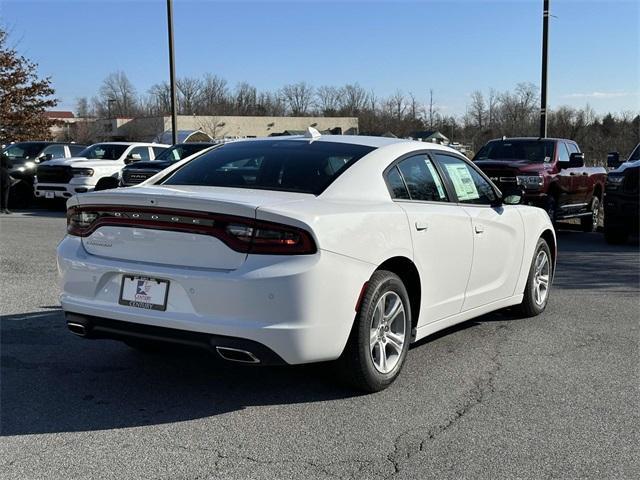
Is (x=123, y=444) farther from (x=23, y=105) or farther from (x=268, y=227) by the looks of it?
(x=23, y=105)

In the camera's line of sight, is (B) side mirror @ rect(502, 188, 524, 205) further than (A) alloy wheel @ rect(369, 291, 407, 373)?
Yes

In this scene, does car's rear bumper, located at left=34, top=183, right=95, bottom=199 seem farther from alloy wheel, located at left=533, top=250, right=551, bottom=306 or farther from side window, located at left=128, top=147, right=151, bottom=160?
alloy wheel, located at left=533, top=250, right=551, bottom=306

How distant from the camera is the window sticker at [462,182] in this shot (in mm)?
5594

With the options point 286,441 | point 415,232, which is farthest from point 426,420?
point 415,232

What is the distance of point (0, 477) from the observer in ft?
10.8

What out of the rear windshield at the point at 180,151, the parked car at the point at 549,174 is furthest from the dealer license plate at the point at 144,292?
the rear windshield at the point at 180,151

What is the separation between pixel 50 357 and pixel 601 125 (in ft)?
152

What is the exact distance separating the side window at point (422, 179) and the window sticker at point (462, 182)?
24cm

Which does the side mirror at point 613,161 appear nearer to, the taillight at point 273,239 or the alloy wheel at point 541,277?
the alloy wheel at point 541,277

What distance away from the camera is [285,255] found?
3.88 metres

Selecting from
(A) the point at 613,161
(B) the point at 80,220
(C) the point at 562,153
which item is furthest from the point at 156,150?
(B) the point at 80,220

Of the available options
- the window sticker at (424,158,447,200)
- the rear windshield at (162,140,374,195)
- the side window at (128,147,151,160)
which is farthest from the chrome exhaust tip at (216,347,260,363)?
the side window at (128,147,151,160)

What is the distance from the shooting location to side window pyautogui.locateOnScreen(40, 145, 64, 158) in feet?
65.9

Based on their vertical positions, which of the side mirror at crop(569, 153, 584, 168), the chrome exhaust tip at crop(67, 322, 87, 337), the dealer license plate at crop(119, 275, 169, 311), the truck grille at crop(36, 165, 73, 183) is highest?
the side mirror at crop(569, 153, 584, 168)
